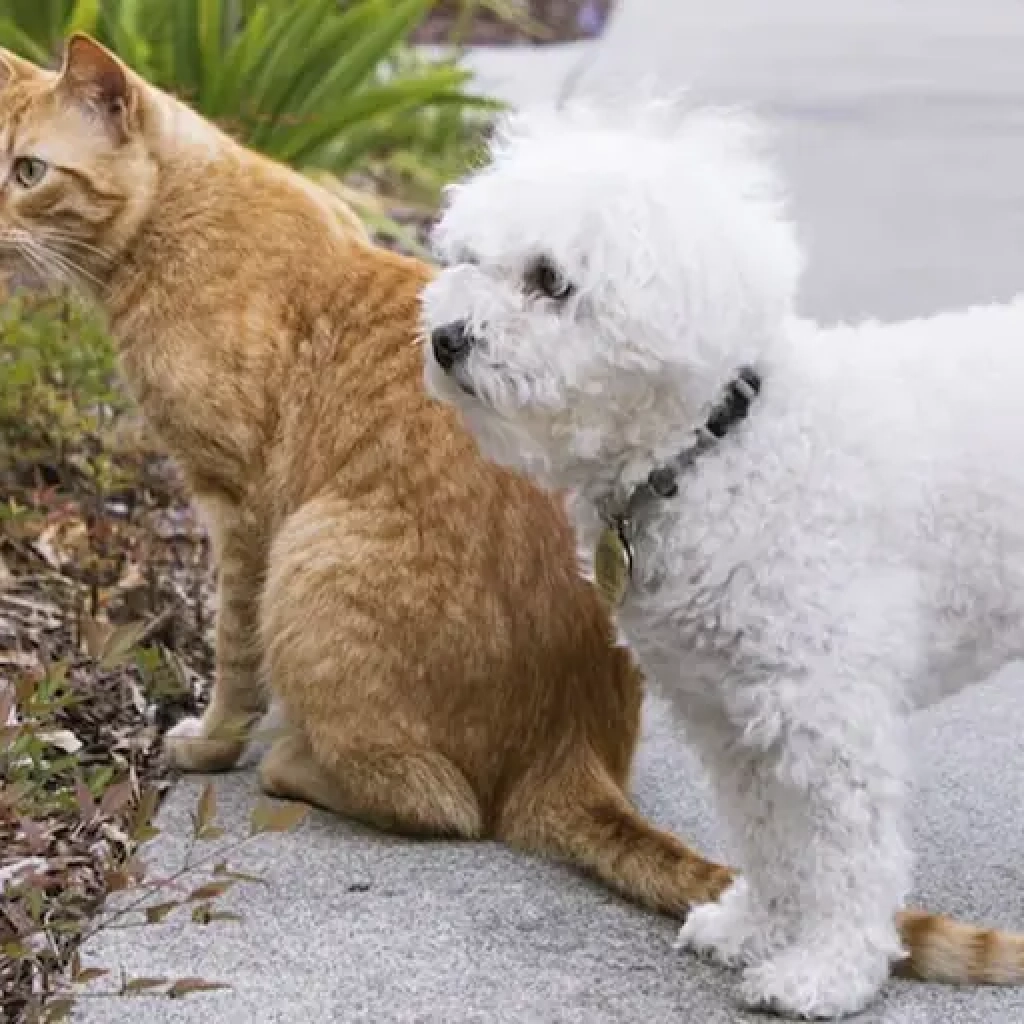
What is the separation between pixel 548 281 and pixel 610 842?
1162mm

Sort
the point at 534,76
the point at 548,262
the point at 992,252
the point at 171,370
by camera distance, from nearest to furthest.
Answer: the point at 548,262 → the point at 171,370 → the point at 992,252 → the point at 534,76

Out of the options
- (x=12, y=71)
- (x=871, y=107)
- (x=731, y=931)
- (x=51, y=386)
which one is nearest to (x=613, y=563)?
(x=731, y=931)

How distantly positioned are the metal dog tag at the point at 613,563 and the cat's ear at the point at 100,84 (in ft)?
5.47

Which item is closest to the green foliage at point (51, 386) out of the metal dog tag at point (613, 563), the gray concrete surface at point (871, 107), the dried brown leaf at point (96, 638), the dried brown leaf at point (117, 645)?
the gray concrete surface at point (871, 107)

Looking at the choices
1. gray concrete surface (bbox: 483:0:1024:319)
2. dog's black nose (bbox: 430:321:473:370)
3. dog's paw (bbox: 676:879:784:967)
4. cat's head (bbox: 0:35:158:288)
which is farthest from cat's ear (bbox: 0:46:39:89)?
dog's paw (bbox: 676:879:784:967)

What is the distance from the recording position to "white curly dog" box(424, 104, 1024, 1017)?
3.16 metres

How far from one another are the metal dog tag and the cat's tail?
0.69 metres

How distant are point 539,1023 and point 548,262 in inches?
46.0

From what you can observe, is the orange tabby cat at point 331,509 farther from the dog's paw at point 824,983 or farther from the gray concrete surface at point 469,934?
the dog's paw at point 824,983

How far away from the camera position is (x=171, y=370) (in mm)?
4359

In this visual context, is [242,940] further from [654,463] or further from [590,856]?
[654,463]

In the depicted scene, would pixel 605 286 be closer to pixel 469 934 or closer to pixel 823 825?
pixel 823 825

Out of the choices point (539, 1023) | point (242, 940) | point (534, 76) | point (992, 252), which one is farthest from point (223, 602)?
point (534, 76)

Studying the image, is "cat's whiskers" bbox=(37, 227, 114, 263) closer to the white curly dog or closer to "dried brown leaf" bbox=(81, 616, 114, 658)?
"dried brown leaf" bbox=(81, 616, 114, 658)
